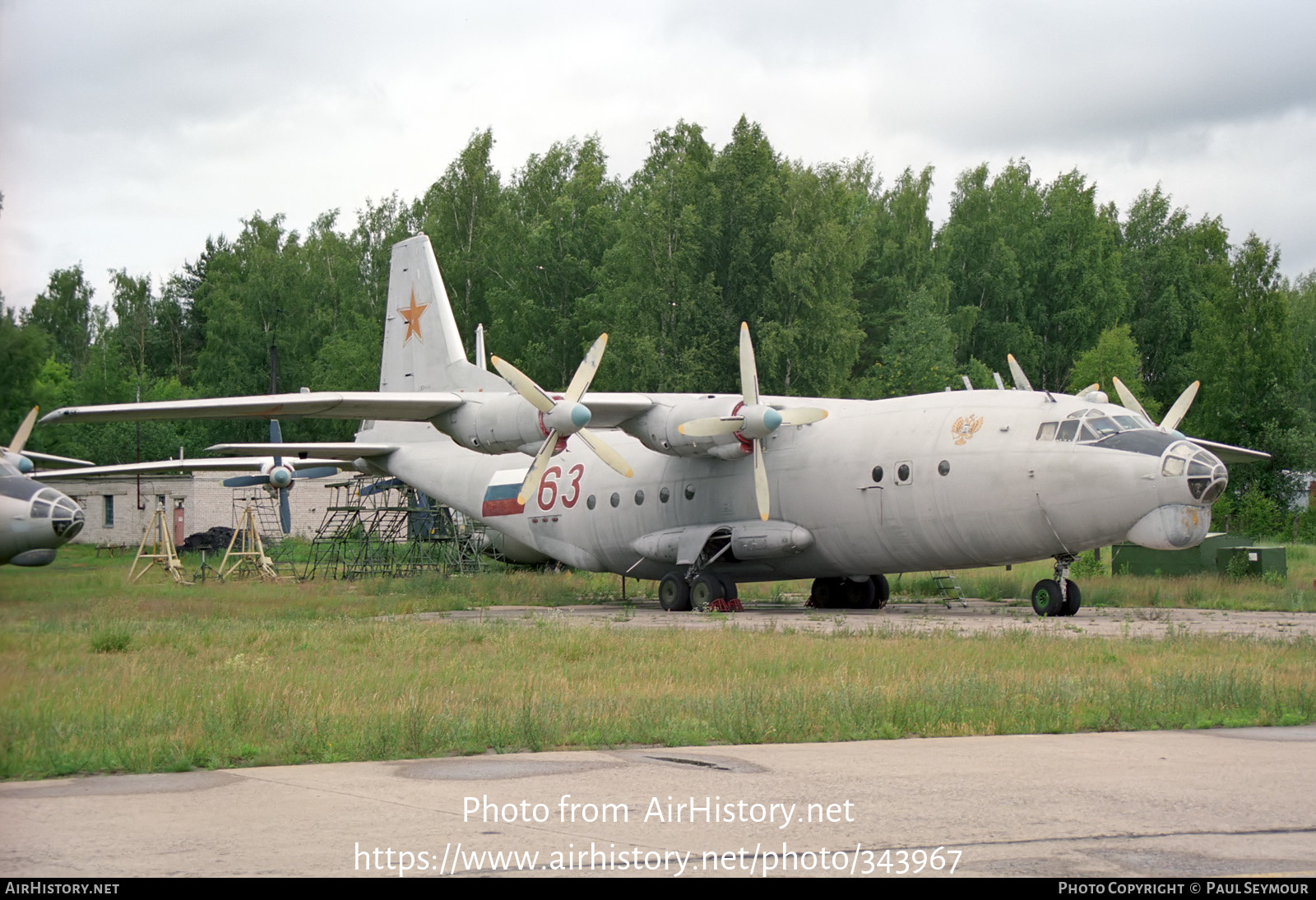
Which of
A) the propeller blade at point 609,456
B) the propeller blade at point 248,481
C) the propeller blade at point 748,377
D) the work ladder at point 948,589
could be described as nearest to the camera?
the propeller blade at point 609,456

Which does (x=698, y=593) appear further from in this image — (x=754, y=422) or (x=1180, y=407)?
(x=1180, y=407)

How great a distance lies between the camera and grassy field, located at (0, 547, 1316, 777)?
878 centimetres

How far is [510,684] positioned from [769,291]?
1730 inches

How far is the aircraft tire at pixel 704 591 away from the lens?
2597 centimetres

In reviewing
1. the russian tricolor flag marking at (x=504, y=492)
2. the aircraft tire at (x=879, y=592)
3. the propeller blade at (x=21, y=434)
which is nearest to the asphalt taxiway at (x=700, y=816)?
the propeller blade at (x=21, y=434)

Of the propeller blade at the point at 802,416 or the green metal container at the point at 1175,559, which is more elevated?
the propeller blade at the point at 802,416

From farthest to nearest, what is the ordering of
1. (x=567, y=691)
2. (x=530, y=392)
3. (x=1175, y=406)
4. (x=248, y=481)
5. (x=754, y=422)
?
(x=248, y=481)
(x=754, y=422)
(x=530, y=392)
(x=1175, y=406)
(x=567, y=691)

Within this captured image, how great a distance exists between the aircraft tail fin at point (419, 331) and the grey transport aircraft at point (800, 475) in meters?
0.15

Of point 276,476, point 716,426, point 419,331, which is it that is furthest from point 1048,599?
point 276,476

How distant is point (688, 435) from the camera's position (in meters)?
25.3

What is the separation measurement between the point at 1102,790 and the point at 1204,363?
54014mm

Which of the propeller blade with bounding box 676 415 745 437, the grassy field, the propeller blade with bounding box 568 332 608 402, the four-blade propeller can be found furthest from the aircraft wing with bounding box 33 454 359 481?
the four-blade propeller

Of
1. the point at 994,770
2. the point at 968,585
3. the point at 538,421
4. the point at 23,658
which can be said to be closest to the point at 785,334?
the point at 968,585

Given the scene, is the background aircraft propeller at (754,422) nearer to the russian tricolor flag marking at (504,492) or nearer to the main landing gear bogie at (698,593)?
the main landing gear bogie at (698,593)
